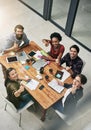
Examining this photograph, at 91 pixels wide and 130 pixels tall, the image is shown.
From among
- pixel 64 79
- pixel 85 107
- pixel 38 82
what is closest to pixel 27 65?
pixel 38 82

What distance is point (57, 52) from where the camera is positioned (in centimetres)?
438

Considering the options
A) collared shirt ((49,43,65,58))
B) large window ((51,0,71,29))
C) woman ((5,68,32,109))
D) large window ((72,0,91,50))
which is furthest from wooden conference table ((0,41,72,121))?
large window ((51,0,71,29))

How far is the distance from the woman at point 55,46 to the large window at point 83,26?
1451 millimetres

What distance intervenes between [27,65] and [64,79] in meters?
0.73

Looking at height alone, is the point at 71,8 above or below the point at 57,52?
above

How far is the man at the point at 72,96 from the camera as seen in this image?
344cm

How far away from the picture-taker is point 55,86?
3.70 m

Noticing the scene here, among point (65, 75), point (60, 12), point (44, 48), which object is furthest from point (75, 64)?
point (60, 12)

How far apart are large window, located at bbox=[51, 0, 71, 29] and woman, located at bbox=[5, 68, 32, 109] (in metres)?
2.93

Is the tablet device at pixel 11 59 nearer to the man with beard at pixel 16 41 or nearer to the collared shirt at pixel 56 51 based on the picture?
the man with beard at pixel 16 41

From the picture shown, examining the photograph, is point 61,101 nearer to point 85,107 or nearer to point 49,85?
point 49,85

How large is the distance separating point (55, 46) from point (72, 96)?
1.23 meters

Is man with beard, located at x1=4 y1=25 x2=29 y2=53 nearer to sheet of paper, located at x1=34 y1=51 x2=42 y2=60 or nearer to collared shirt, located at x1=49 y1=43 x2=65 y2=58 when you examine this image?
sheet of paper, located at x1=34 y1=51 x2=42 y2=60

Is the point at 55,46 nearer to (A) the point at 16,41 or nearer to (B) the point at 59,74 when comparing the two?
(B) the point at 59,74
